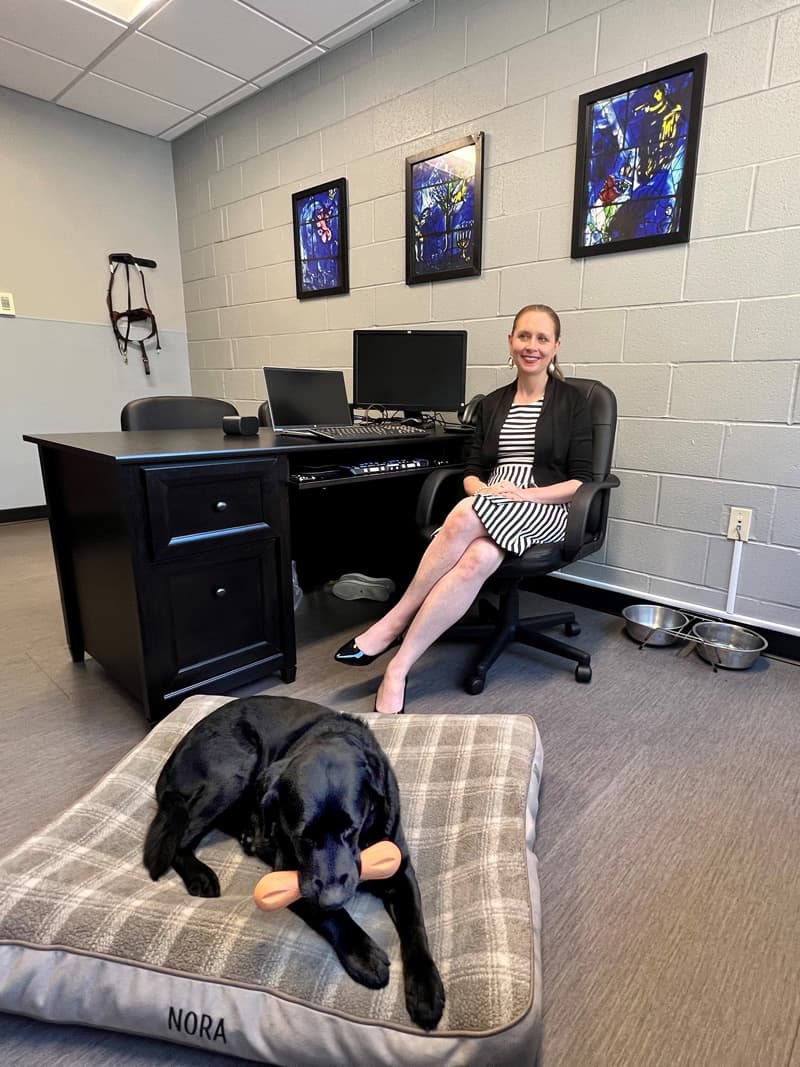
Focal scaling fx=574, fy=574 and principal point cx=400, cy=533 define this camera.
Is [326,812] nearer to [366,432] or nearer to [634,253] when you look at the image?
[366,432]

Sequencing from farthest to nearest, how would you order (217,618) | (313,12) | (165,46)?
(165,46), (313,12), (217,618)

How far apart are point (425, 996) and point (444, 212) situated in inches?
116

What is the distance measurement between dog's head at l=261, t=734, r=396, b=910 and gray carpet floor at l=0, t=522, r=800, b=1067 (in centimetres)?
34

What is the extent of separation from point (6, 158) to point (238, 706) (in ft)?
14.0

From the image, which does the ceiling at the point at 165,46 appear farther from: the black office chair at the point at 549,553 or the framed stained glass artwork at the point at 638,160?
the black office chair at the point at 549,553

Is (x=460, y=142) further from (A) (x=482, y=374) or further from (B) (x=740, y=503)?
(B) (x=740, y=503)

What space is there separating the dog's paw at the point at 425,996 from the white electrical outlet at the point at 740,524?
1.90 metres

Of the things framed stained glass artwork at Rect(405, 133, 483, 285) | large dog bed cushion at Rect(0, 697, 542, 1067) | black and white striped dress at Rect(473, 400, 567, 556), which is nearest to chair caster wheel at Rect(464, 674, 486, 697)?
black and white striped dress at Rect(473, 400, 567, 556)

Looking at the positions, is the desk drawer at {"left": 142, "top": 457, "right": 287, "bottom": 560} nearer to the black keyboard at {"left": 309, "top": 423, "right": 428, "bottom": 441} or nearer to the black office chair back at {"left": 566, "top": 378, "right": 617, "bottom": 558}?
the black keyboard at {"left": 309, "top": 423, "right": 428, "bottom": 441}

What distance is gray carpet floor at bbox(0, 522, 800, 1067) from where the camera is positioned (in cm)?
89

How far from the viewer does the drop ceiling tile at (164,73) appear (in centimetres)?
311

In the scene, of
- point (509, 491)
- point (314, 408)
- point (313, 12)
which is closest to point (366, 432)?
point (314, 408)

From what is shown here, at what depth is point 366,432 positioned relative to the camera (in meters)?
2.12

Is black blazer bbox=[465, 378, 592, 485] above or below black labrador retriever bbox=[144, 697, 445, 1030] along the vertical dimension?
above
